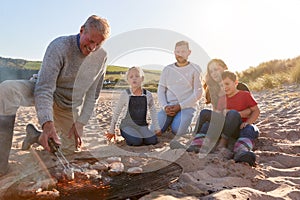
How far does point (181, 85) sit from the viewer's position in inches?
175

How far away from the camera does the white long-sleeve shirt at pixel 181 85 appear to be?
433 cm

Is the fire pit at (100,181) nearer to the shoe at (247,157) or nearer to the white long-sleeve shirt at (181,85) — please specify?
the shoe at (247,157)

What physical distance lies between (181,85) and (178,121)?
1.73 feet

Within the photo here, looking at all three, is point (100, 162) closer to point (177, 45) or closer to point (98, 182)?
point (98, 182)

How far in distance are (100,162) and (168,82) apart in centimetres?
212

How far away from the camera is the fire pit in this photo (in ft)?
6.35

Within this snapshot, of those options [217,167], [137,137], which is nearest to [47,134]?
[217,167]

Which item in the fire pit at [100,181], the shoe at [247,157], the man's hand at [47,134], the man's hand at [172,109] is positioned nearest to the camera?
the fire pit at [100,181]

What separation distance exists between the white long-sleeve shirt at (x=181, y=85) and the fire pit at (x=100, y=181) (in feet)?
5.67

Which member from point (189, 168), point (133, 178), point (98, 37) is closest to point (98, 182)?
point (133, 178)

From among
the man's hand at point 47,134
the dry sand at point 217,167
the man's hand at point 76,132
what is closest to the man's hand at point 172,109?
the dry sand at point 217,167

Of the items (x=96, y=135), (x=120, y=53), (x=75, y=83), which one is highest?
(x=120, y=53)

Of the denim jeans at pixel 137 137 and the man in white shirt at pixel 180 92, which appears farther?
the man in white shirt at pixel 180 92

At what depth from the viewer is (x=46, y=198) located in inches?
73.9
